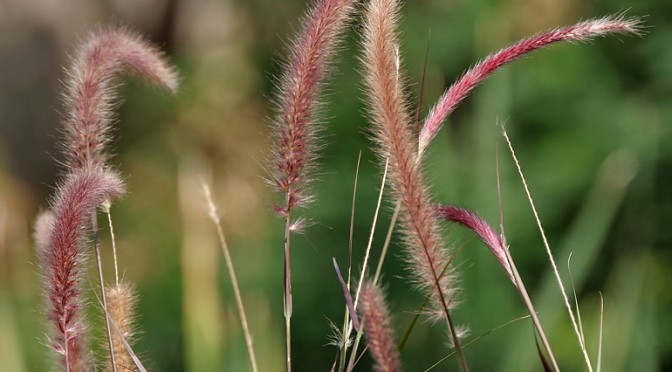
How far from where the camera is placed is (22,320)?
11.2 feet

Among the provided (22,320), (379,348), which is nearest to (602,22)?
(379,348)

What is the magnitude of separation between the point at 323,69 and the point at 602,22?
0.29m

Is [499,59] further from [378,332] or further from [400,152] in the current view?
[378,332]

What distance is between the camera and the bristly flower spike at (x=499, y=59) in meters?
1.05

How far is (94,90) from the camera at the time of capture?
1141mm

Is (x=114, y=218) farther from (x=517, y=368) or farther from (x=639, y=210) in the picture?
(x=517, y=368)

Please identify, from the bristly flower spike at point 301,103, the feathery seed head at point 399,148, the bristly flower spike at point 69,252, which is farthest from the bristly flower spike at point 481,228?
the bristly flower spike at point 69,252

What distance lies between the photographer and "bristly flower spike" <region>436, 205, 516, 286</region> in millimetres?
1027

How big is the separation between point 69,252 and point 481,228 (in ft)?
1.27

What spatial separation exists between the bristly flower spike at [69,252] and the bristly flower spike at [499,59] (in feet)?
1.06

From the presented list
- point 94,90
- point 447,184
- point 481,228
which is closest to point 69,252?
point 94,90

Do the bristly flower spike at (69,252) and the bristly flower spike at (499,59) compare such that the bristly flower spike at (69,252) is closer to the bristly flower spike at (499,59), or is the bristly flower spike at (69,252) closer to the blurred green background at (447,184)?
the bristly flower spike at (499,59)

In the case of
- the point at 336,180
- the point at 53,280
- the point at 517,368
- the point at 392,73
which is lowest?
the point at 517,368

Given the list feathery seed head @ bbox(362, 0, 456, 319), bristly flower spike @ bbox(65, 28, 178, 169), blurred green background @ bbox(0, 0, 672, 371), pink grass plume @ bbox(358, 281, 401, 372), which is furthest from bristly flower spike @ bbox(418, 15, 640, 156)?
blurred green background @ bbox(0, 0, 672, 371)
